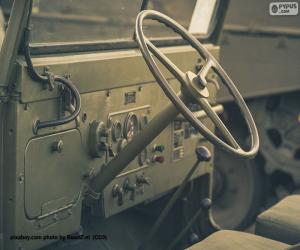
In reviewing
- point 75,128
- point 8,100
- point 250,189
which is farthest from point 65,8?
point 250,189

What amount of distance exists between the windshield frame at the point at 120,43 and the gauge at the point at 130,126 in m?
0.29

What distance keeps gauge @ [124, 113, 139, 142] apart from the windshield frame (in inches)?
11.5

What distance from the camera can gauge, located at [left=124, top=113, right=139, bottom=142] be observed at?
3076 millimetres

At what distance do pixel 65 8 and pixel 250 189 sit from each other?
86.2 inches

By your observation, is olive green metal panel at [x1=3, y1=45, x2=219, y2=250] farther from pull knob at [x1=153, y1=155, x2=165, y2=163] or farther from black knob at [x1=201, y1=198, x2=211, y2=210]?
black knob at [x1=201, y1=198, x2=211, y2=210]

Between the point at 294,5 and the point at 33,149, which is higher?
the point at 294,5

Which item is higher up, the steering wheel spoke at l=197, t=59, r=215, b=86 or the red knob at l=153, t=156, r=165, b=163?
the steering wheel spoke at l=197, t=59, r=215, b=86

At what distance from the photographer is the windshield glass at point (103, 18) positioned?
11.1ft

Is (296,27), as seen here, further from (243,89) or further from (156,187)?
(156,187)

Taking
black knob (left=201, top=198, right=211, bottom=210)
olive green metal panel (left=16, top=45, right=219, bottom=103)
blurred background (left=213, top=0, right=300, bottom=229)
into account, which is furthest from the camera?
blurred background (left=213, top=0, right=300, bottom=229)

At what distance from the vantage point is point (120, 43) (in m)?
3.20

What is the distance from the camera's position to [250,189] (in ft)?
17.5

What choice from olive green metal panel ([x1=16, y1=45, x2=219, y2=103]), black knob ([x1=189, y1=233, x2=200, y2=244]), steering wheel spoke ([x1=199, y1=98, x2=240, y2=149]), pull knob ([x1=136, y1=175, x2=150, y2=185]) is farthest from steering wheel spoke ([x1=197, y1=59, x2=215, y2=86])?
black knob ([x1=189, y1=233, x2=200, y2=244])

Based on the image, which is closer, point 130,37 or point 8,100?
point 8,100
